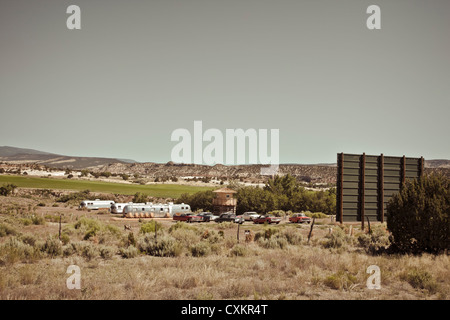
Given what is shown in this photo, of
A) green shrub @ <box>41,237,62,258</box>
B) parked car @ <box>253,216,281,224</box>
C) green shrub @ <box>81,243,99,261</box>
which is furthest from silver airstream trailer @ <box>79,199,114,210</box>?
green shrub @ <box>81,243,99,261</box>

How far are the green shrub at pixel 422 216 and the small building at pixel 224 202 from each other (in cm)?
3724

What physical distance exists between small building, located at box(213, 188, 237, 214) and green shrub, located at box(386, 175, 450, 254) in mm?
37242

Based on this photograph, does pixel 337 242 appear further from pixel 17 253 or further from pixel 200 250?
pixel 17 253

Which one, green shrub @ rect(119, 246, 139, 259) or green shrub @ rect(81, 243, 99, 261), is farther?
green shrub @ rect(119, 246, 139, 259)

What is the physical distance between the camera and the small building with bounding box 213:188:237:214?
182ft

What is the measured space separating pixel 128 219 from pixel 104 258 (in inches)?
1207

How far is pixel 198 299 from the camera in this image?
36.2ft

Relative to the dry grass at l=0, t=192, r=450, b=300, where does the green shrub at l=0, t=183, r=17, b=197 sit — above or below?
below

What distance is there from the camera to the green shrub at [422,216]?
17.3 meters

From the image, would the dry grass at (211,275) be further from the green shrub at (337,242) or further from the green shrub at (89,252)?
the green shrub at (337,242)

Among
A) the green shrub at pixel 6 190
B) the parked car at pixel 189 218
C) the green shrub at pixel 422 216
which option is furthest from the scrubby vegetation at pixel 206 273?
the green shrub at pixel 6 190

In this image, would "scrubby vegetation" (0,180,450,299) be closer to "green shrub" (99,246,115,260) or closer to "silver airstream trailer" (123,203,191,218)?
"green shrub" (99,246,115,260)

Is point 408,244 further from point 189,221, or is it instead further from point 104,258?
point 189,221
